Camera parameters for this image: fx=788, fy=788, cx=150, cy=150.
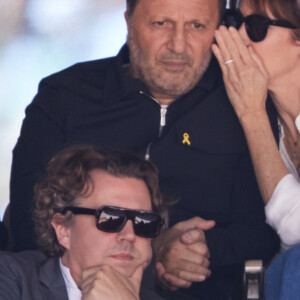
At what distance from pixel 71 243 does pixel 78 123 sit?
77 centimetres

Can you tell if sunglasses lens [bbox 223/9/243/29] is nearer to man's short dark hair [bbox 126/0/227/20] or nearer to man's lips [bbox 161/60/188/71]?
man's short dark hair [bbox 126/0/227/20]

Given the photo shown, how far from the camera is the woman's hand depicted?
290 centimetres

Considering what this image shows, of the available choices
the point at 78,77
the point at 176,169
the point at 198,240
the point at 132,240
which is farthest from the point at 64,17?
the point at 132,240

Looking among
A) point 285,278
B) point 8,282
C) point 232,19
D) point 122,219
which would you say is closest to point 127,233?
point 122,219

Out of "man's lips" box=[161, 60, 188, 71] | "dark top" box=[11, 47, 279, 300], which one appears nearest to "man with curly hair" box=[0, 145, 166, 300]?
"dark top" box=[11, 47, 279, 300]

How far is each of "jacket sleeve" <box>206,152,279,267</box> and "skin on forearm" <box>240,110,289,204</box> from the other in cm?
17

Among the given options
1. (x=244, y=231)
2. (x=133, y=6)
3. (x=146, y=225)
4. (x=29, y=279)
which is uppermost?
(x=133, y=6)

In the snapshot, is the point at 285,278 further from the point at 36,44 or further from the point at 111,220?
the point at 36,44

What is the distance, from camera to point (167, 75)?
116 inches

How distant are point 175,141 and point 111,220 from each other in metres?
0.79

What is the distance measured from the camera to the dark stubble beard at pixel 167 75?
293 cm

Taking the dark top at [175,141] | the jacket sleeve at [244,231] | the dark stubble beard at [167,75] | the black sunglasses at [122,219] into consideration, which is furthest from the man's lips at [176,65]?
the black sunglasses at [122,219]

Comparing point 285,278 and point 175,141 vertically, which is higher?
point 175,141

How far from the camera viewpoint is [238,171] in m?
2.98
